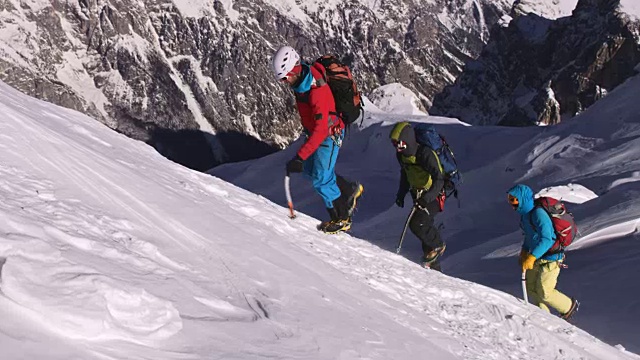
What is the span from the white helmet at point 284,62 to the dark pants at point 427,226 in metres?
2.67

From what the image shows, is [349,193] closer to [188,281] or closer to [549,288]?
[549,288]

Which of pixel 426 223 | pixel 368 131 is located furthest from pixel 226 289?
Result: pixel 368 131

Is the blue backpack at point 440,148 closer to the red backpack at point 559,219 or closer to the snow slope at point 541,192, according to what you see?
the red backpack at point 559,219

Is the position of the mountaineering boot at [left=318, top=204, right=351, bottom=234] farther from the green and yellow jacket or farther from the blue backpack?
the blue backpack

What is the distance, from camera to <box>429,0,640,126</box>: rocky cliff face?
91312 mm

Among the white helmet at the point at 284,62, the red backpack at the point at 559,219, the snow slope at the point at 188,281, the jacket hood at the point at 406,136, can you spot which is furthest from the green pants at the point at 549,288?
the white helmet at the point at 284,62

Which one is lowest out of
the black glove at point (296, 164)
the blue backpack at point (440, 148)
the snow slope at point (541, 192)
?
the snow slope at point (541, 192)

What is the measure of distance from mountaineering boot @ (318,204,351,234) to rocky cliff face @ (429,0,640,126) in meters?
81.9

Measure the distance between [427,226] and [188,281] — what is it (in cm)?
482

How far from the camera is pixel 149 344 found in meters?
3.56

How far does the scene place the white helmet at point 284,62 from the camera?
742 centimetres

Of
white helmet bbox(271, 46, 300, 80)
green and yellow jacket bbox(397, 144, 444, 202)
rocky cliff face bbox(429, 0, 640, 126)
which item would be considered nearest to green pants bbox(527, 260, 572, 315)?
green and yellow jacket bbox(397, 144, 444, 202)

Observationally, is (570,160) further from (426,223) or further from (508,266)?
(426,223)

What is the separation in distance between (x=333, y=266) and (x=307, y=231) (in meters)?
1.21
